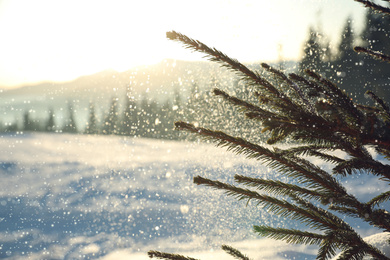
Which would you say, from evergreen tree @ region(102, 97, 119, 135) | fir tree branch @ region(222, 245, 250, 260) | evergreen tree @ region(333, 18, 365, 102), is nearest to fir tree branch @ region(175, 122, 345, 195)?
fir tree branch @ region(222, 245, 250, 260)

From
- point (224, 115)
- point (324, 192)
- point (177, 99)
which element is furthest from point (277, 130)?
point (177, 99)

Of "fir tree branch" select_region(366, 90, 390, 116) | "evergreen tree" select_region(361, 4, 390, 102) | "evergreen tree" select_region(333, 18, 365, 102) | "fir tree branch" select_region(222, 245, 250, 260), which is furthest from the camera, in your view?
"evergreen tree" select_region(333, 18, 365, 102)

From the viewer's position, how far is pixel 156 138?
137 ft

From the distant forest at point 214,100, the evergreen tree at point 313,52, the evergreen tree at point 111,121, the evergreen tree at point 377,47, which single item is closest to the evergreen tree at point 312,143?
the distant forest at point 214,100

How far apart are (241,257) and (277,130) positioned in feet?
3.01

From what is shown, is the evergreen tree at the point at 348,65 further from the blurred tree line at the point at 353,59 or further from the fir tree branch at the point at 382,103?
the fir tree branch at the point at 382,103

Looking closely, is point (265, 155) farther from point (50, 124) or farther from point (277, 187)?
point (50, 124)

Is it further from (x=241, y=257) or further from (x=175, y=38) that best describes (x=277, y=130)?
(x=241, y=257)

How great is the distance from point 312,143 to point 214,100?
28768mm

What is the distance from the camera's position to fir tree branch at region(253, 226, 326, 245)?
1.68 m

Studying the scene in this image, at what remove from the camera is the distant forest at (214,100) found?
32550 millimetres

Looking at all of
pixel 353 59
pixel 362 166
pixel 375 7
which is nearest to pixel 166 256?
pixel 362 166

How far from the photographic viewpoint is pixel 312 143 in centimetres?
164

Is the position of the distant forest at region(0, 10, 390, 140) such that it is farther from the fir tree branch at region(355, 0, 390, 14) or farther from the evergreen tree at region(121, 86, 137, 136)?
the fir tree branch at region(355, 0, 390, 14)
